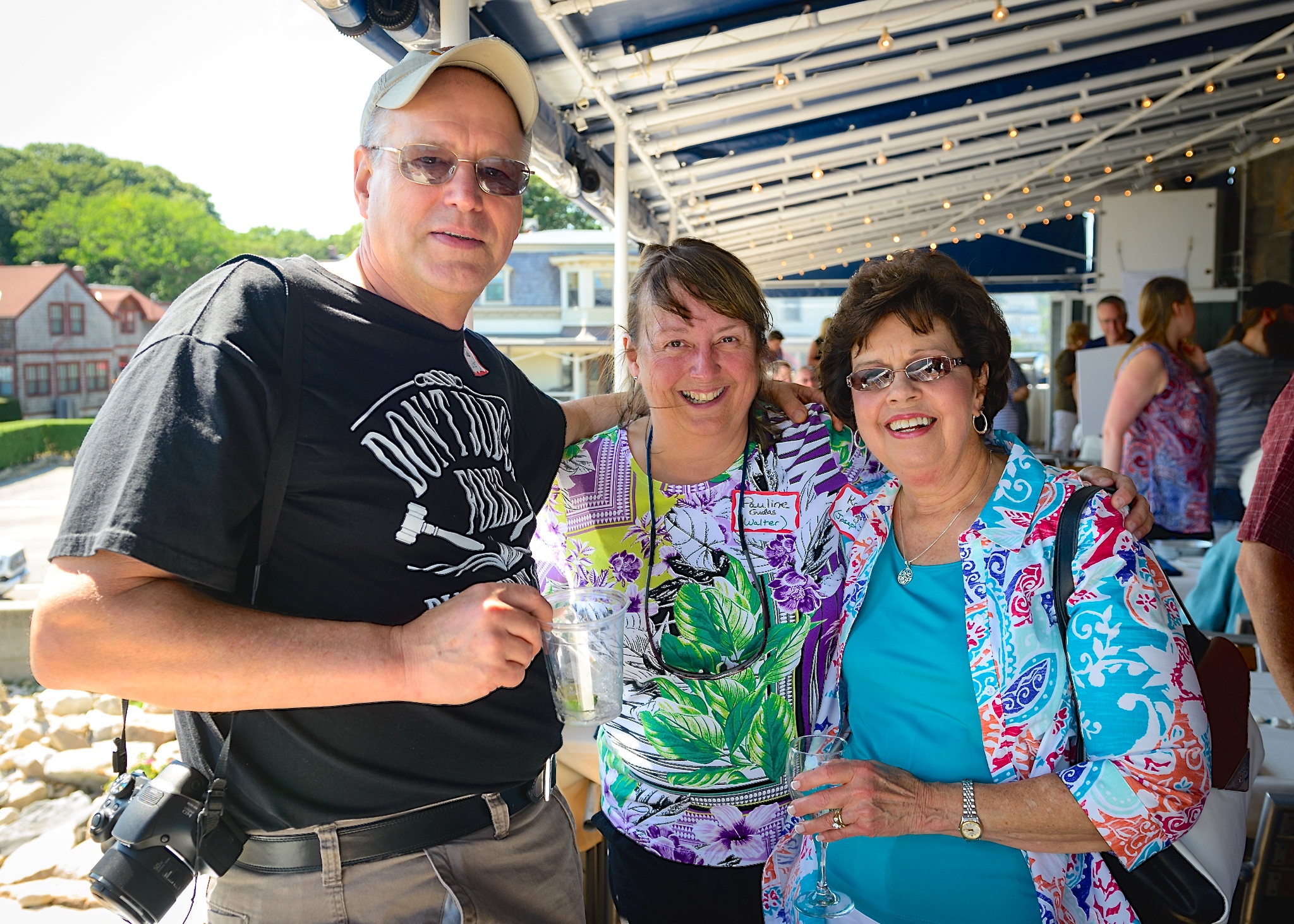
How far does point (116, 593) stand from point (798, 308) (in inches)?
1043

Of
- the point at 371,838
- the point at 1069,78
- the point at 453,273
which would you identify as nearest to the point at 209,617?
the point at 371,838

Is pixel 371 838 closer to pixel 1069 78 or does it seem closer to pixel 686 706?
pixel 686 706

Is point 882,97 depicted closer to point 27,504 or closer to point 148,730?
point 27,504

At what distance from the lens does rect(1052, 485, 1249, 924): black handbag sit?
4.59ft

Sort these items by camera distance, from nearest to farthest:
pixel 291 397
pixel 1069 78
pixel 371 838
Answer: pixel 291 397 → pixel 371 838 → pixel 1069 78

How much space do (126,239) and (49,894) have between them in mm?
9478

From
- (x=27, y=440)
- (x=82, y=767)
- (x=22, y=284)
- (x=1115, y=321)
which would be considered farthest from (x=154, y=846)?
(x=1115, y=321)

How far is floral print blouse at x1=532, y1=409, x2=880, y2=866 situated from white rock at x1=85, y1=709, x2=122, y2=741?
5479 mm

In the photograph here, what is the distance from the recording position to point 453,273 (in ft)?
5.08

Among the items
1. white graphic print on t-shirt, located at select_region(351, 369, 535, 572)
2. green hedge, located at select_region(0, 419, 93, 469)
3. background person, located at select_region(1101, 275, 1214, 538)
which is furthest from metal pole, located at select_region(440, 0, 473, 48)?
green hedge, located at select_region(0, 419, 93, 469)

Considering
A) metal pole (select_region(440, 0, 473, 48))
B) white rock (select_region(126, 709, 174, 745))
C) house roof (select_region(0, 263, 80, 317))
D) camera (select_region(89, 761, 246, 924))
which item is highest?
metal pole (select_region(440, 0, 473, 48))

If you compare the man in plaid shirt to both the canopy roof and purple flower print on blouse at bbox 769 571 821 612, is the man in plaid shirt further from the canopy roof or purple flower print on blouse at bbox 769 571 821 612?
the canopy roof

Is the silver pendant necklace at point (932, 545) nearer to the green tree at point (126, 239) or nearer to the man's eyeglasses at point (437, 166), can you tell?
the man's eyeglasses at point (437, 166)

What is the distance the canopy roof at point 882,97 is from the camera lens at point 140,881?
3718mm
